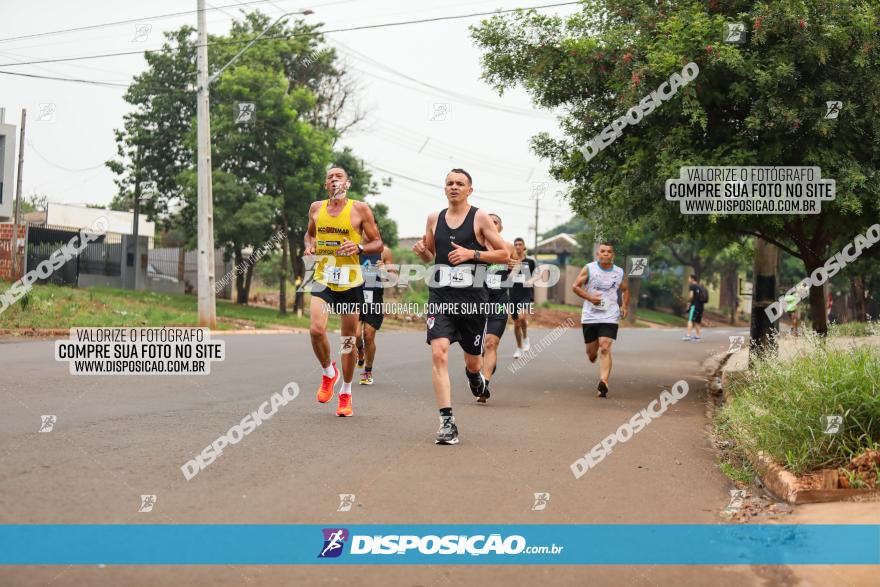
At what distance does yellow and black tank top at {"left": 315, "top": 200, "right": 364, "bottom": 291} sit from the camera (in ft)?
29.4

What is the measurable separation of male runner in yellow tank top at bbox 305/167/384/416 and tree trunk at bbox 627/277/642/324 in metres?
44.0

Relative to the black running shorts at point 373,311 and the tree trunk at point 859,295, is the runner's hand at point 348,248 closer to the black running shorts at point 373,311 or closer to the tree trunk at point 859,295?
the black running shorts at point 373,311

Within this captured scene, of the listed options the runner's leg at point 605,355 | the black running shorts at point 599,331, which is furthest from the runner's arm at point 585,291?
the runner's leg at point 605,355

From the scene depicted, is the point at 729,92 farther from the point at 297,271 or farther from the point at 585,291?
the point at 297,271

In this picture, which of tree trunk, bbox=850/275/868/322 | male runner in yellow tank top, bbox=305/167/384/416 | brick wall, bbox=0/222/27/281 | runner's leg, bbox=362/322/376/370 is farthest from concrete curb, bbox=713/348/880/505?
tree trunk, bbox=850/275/868/322

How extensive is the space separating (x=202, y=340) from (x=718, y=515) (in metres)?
16.4

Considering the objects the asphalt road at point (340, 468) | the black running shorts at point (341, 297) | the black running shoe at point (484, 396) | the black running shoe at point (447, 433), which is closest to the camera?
the asphalt road at point (340, 468)

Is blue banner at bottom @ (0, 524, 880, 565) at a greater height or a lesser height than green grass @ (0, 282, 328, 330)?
greater

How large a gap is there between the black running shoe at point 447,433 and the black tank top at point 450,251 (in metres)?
1.03

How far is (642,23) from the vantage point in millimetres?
12344

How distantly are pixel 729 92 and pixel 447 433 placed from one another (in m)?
6.24

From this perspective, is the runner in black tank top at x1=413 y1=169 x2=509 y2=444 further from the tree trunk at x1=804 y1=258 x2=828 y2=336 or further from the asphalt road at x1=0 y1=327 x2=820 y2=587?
the tree trunk at x1=804 y1=258 x2=828 y2=336

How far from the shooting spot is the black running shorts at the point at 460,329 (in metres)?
8.03

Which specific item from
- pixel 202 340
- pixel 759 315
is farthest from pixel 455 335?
pixel 202 340
